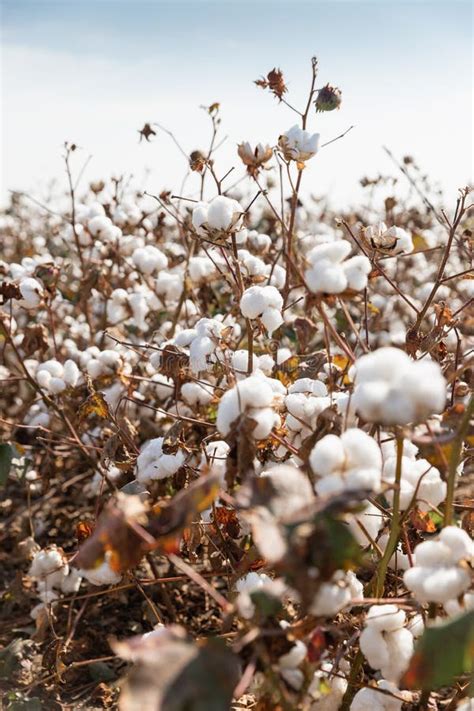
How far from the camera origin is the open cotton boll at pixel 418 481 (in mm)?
1291

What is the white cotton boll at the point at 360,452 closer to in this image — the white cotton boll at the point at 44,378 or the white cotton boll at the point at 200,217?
the white cotton boll at the point at 200,217

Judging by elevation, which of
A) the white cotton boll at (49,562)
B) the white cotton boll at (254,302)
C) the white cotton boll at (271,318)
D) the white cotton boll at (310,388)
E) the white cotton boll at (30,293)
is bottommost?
the white cotton boll at (49,562)

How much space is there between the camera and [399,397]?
940 millimetres

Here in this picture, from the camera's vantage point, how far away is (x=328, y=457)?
102cm

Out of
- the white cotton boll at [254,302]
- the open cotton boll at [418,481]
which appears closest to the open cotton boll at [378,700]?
the open cotton boll at [418,481]

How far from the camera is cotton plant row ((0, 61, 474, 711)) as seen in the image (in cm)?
99

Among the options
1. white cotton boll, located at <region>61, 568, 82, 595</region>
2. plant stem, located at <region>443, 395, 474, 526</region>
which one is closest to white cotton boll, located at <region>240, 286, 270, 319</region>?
plant stem, located at <region>443, 395, 474, 526</region>

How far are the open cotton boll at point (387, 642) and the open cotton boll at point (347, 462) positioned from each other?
256mm

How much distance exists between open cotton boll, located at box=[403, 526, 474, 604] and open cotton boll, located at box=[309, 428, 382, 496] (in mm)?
122

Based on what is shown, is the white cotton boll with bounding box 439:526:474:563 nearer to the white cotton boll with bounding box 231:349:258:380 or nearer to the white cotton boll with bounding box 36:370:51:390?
the white cotton boll with bounding box 231:349:258:380

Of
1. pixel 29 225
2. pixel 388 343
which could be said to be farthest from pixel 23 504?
pixel 29 225

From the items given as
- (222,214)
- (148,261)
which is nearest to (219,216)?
(222,214)

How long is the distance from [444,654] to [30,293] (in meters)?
1.63

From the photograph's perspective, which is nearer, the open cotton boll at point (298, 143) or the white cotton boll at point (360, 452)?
the white cotton boll at point (360, 452)
